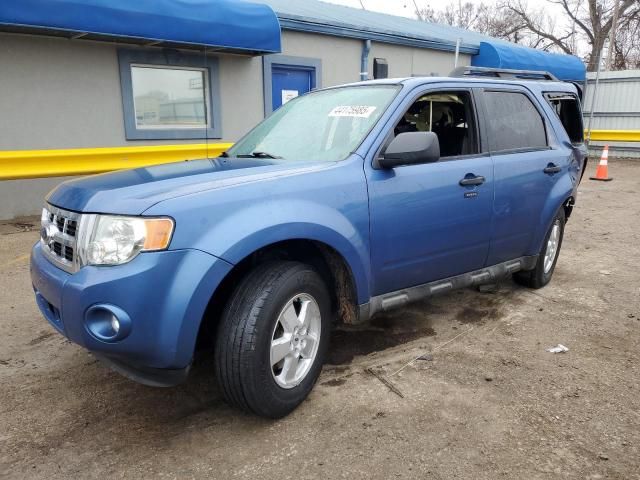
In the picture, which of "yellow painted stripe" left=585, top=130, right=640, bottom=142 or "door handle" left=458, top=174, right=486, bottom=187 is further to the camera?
"yellow painted stripe" left=585, top=130, right=640, bottom=142

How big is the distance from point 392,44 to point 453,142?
8.79 metres

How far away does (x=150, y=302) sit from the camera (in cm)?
225

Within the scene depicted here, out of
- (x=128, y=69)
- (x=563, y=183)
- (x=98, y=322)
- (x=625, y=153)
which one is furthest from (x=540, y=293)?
(x=625, y=153)

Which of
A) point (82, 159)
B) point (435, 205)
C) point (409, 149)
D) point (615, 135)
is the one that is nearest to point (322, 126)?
point (409, 149)

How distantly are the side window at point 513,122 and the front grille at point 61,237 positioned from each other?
2926mm

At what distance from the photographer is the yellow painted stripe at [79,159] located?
698cm

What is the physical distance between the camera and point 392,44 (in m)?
11.9

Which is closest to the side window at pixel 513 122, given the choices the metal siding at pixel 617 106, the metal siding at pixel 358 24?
the metal siding at pixel 358 24

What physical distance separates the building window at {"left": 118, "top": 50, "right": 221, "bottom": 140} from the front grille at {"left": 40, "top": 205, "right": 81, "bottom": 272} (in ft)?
18.0

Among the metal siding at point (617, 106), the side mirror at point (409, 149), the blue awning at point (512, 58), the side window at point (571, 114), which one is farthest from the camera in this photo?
the metal siding at point (617, 106)

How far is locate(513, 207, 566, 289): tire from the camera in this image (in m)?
4.67

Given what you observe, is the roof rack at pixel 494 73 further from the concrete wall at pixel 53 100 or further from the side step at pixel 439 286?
the concrete wall at pixel 53 100

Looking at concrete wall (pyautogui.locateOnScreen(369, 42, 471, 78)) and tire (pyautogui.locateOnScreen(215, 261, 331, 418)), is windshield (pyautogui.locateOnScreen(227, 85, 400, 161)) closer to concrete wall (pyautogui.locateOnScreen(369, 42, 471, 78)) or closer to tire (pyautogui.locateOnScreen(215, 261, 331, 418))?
tire (pyautogui.locateOnScreen(215, 261, 331, 418))

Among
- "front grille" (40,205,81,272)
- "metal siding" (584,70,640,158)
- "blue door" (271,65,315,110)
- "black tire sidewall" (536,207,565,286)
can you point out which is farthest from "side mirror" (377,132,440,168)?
"metal siding" (584,70,640,158)
